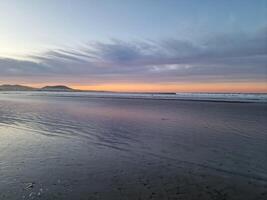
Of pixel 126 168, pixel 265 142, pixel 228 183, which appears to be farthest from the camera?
pixel 265 142

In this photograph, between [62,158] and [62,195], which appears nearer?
[62,195]

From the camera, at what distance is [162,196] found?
5844 millimetres

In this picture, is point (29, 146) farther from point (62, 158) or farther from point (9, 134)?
point (9, 134)

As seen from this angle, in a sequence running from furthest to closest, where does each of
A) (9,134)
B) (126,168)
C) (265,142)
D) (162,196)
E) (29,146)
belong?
(9,134) < (265,142) < (29,146) < (126,168) < (162,196)

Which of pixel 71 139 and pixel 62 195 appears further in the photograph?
pixel 71 139

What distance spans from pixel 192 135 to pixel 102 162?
21.7 feet

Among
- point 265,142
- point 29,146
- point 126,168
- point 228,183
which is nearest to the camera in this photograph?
point 228,183

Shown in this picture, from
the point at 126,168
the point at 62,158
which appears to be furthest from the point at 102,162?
the point at 62,158

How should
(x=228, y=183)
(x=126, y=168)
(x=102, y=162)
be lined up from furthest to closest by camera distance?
(x=102, y=162) → (x=126, y=168) → (x=228, y=183)

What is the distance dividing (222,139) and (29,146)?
9116 millimetres

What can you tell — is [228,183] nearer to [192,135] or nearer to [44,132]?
[192,135]

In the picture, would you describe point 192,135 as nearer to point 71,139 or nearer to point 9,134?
point 71,139

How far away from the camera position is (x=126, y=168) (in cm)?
779

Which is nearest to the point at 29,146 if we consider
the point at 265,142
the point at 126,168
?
the point at 126,168
